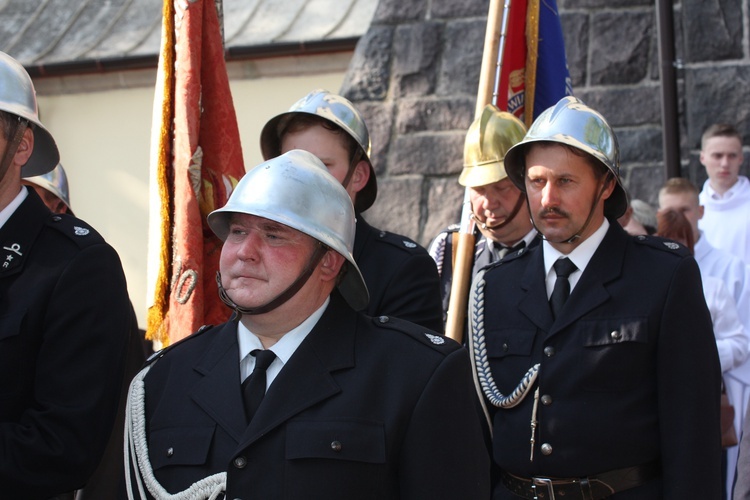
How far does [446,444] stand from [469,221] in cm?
246

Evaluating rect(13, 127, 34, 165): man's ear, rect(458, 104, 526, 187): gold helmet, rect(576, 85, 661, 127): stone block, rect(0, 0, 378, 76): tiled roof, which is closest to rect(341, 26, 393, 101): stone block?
rect(0, 0, 378, 76): tiled roof

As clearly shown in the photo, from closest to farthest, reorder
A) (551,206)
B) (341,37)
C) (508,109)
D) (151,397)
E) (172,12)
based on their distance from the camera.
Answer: (151,397), (551,206), (172,12), (508,109), (341,37)

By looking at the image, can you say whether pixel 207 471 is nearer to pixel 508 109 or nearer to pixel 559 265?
pixel 559 265

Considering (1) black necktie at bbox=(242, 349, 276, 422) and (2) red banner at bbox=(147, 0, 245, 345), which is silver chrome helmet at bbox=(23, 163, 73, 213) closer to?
(2) red banner at bbox=(147, 0, 245, 345)

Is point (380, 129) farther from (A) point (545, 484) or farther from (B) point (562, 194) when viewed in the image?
(A) point (545, 484)

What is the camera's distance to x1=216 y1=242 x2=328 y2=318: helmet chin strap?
9.91ft

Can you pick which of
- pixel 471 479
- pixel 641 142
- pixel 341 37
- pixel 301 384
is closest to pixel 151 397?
pixel 301 384

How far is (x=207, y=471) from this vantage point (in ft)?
9.61

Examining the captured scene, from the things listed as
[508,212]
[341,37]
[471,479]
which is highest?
[341,37]

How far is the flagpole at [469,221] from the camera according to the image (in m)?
4.93

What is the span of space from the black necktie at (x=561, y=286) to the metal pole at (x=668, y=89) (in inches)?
156

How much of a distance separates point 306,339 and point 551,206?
1267mm

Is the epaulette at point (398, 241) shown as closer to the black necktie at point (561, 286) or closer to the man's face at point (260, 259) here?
the black necktie at point (561, 286)

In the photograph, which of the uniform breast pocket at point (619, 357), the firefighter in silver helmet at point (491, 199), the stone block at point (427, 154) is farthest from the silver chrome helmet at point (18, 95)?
the stone block at point (427, 154)
